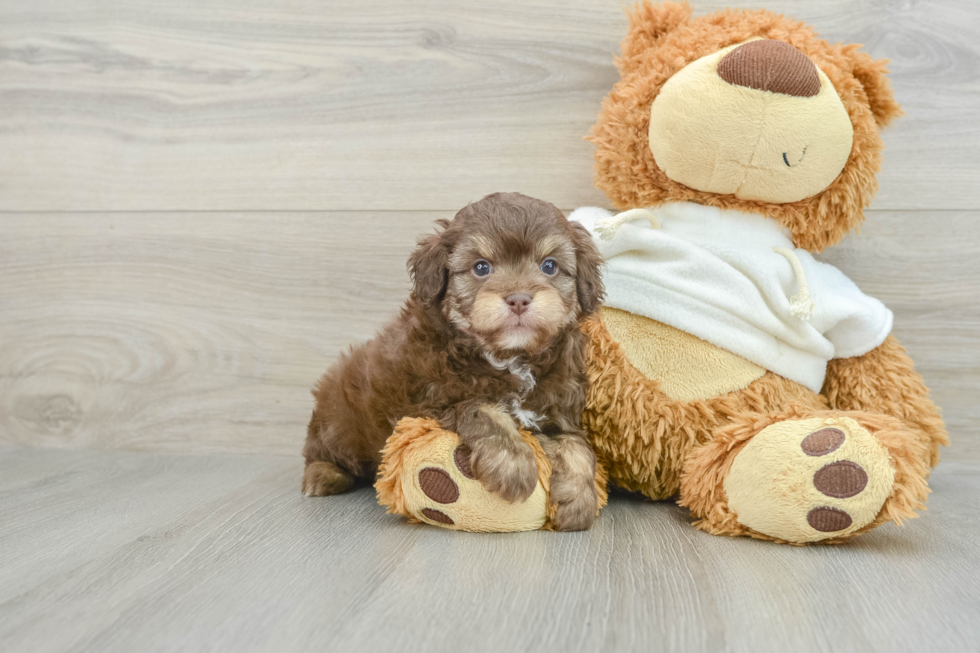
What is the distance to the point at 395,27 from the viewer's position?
199cm

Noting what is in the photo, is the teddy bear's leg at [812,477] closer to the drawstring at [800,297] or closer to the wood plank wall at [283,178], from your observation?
the drawstring at [800,297]

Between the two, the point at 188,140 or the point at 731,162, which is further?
the point at 188,140

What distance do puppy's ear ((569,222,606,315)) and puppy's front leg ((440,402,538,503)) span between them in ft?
0.90

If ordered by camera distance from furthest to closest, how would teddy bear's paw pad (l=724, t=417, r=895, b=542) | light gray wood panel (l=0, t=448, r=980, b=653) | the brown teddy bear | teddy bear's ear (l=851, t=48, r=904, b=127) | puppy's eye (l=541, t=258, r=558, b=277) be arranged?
teddy bear's ear (l=851, t=48, r=904, b=127)
the brown teddy bear
puppy's eye (l=541, t=258, r=558, b=277)
teddy bear's paw pad (l=724, t=417, r=895, b=542)
light gray wood panel (l=0, t=448, r=980, b=653)

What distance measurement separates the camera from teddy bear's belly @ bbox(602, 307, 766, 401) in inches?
60.0

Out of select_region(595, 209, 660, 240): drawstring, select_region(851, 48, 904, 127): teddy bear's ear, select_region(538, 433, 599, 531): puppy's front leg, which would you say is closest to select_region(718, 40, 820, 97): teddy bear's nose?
select_region(851, 48, 904, 127): teddy bear's ear

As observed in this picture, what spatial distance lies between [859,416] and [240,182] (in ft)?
5.41

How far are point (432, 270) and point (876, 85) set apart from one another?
1.05m

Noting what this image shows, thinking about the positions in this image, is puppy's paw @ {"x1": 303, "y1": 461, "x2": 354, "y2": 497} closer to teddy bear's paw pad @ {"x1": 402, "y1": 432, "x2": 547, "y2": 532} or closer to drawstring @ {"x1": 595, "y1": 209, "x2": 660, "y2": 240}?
teddy bear's paw pad @ {"x1": 402, "y1": 432, "x2": 547, "y2": 532}

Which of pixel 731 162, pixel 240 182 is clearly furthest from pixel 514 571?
pixel 240 182

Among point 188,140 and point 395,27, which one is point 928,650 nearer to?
point 395,27

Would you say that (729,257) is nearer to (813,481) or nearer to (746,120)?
(746,120)

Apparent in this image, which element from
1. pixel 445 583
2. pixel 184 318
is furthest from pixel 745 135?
pixel 184 318

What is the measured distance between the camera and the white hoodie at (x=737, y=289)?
4.98 ft
